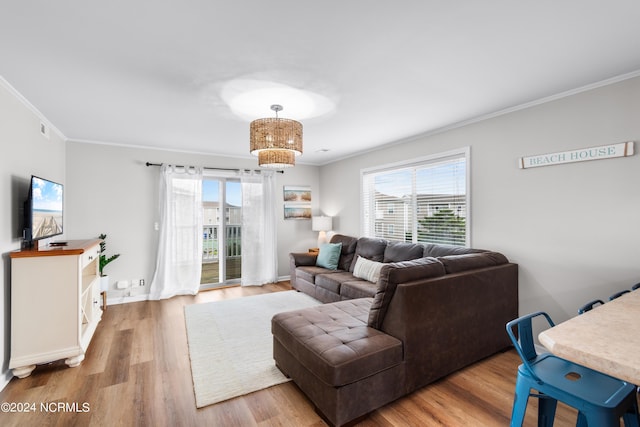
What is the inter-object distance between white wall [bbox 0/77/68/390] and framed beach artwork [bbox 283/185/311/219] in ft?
12.2

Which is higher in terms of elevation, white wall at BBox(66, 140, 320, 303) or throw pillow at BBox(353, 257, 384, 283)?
white wall at BBox(66, 140, 320, 303)

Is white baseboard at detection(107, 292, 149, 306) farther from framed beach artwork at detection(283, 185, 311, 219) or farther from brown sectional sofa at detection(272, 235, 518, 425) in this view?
brown sectional sofa at detection(272, 235, 518, 425)

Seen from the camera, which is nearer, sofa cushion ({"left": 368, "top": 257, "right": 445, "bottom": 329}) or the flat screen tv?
sofa cushion ({"left": 368, "top": 257, "right": 445, "bottom": 329})

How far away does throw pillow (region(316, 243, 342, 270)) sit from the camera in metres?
4.87

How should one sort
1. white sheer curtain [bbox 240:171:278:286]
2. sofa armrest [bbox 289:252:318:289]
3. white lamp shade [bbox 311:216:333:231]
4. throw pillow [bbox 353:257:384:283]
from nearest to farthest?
1. throw pillow [bbox 353:257:384:283]
2. sofa armrest [bbox 289:252:318:289]
3. white sheer curtain [bbox 240:171:278:286]
4. white lamp shade [bbox 311:216:333:231]

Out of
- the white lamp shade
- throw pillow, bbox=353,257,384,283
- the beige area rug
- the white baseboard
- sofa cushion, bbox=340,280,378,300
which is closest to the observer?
the beige area rug

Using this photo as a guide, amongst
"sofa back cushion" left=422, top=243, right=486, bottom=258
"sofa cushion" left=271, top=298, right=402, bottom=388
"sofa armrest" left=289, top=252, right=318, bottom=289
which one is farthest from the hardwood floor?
"sofa armrest" left=289, top=252, right=318, bottom=289

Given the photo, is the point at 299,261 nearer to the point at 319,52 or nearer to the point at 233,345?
the point at 233,345

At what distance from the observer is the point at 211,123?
352 cm

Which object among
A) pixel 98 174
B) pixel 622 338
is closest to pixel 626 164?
pixel 622 338

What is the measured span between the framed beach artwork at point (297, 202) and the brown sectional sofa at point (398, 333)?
342cm

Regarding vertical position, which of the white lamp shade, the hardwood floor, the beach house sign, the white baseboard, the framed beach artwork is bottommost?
the hardwood floor

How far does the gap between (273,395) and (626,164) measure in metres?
3.34

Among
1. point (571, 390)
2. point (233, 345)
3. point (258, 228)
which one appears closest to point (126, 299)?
point (258, 228)
